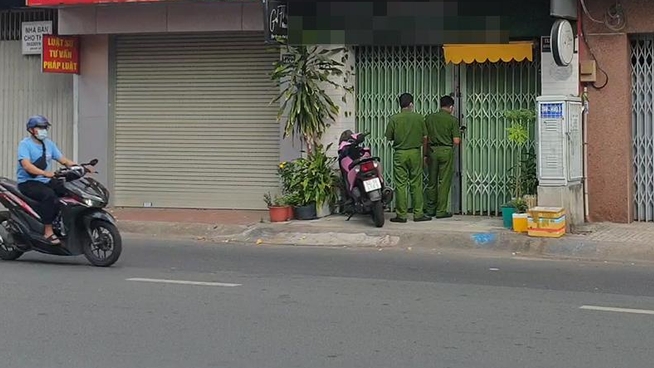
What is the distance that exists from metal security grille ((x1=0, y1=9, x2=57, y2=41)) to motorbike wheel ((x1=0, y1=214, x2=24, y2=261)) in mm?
6446

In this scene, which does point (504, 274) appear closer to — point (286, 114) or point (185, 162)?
point (286, 114)

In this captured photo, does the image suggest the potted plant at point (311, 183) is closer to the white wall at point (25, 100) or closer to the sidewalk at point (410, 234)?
the sidewalk at point (410, 234)

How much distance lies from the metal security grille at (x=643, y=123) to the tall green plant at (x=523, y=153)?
4.74 ft

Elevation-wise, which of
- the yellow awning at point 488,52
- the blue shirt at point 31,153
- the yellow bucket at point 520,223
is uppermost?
the yellow awning at point 488,52

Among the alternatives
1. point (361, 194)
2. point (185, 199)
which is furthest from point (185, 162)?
point (361, 194)

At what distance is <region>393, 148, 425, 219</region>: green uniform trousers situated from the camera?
1350 centimetres

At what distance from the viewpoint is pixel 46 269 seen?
34.2 feet

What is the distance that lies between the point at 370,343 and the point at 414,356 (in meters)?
0.45

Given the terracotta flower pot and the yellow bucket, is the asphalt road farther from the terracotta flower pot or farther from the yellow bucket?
the terracotta flower pot

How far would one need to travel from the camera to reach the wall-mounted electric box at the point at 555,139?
483 inches

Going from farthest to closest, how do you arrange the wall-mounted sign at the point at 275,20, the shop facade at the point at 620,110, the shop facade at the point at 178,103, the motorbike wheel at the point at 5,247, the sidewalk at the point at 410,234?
the shop facade at the point at 178,103, the wall-mounted sign at the point at 275,20, the shop facade at the point at 620,110, the sidewalk at the point at 410,234, the motorbike wheel at the point at 5,247

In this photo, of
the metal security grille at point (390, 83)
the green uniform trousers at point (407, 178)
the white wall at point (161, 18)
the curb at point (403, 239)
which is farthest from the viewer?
the white wall at point (161, 18)

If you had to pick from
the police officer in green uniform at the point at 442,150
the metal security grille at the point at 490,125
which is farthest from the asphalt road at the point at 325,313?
the metal security grille at the point at 490,125

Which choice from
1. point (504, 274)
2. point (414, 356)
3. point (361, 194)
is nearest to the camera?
point (414, 356)
